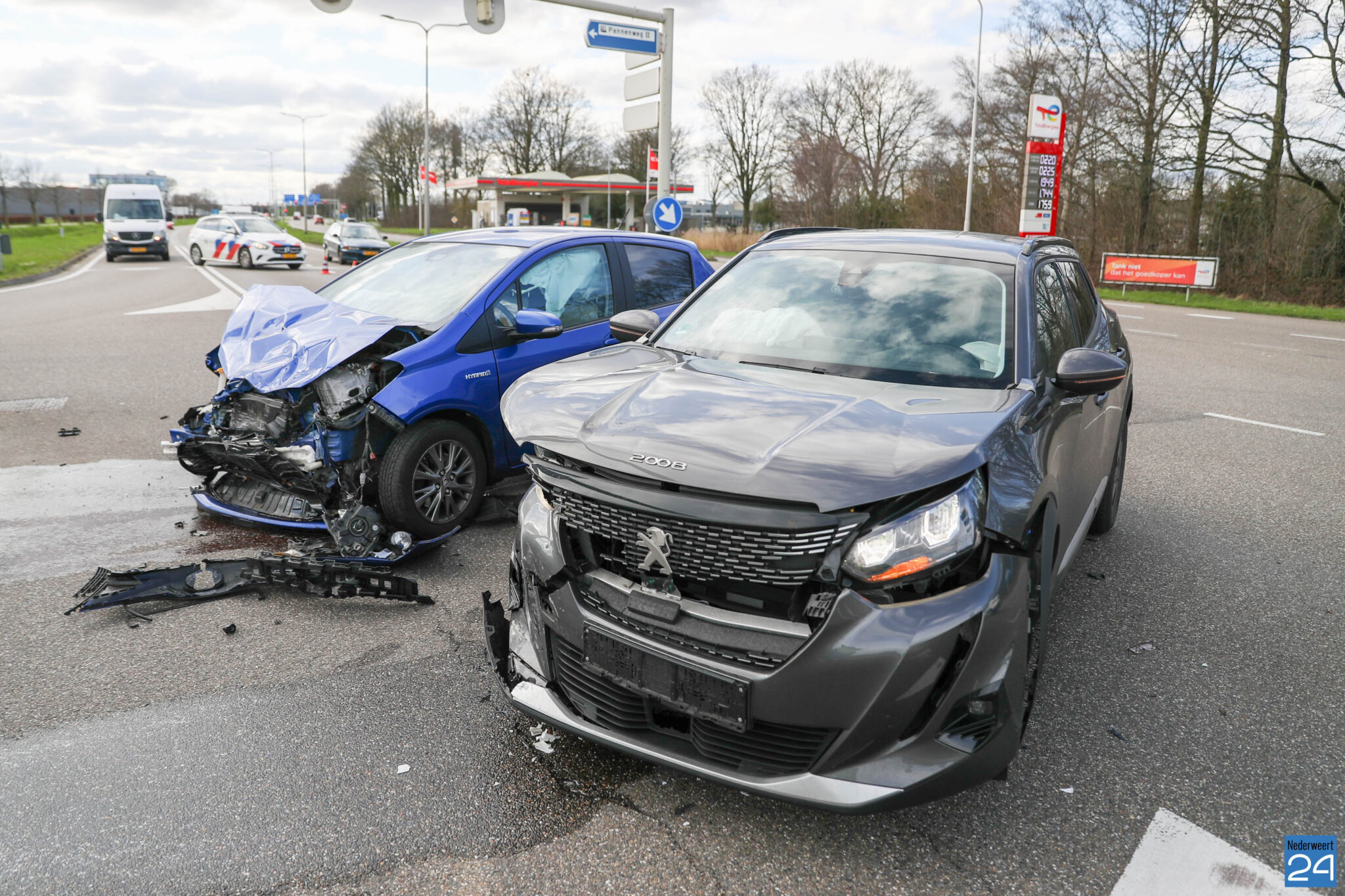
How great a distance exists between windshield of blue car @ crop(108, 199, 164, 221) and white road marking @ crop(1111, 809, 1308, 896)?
3637 centimetres

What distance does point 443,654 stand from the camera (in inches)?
145

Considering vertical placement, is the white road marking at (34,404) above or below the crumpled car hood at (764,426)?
below

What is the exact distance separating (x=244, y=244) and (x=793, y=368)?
29.6 m

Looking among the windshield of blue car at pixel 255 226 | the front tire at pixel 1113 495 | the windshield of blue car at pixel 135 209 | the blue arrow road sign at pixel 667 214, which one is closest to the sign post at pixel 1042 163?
the blue arrow road sign at pixel 667 214

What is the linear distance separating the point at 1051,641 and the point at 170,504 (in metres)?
4.99

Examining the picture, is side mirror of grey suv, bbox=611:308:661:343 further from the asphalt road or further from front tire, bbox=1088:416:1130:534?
front tire, bbox=1088:416:1130:534

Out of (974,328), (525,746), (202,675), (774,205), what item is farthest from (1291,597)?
(774,205)

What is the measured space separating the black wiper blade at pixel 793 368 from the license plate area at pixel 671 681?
1.32 metres

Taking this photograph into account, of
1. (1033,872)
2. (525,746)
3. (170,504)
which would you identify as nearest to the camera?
(1033,872)

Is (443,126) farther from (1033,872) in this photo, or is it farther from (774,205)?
(1033,872)

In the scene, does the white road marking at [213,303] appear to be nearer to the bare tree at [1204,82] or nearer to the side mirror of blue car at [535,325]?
the side mirror of blue car at [535,325]

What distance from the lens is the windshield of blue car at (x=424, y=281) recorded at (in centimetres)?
532

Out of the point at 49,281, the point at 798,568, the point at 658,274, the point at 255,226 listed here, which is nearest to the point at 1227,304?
the point at 658,274

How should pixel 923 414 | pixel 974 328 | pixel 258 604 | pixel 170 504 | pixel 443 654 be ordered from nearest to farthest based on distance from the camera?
pixel 923 414 → pixel 974 328 → pixel 443 654 → pixel 258 604 → pixel 170 504
